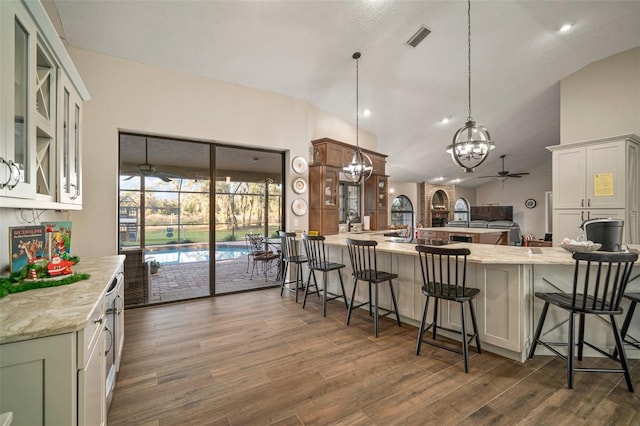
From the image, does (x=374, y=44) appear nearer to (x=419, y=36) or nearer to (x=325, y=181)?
(x=419, y=36)

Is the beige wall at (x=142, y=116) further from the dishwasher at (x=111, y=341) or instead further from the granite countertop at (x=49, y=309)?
the granite countertop at (x=49, y=309)

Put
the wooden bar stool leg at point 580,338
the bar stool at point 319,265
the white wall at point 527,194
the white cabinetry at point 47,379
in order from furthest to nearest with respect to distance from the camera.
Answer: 1. the white wall at point 527,194
2. the bar stool at point 319,265
3. the wooden bar stool leg at point 580,338
4. the white cabinetry at point 47,379

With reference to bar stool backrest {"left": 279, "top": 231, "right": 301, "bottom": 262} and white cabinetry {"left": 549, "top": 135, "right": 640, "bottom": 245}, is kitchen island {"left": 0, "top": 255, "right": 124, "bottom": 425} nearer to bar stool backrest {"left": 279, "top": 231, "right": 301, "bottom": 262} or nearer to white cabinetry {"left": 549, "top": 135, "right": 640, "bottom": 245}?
bar stool backrest {"left": 279, "top": 231, "right": 301, "bottom": 262}

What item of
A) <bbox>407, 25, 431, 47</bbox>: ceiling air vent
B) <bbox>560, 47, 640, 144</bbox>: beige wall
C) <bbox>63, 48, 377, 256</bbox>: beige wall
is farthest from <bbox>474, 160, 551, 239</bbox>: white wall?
<bbox>63, 48, 377, 256</bbox>: beige wall

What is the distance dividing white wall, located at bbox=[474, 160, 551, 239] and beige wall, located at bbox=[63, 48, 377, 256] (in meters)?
12.1

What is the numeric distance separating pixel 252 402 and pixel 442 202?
12.7 m

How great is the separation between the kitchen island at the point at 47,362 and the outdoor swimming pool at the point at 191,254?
11.4 feet

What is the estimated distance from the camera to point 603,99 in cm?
456

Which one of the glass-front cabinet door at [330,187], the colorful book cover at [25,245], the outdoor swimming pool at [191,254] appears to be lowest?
the outdoor swimming pool at [191,254]

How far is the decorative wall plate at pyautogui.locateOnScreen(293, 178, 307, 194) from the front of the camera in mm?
5133

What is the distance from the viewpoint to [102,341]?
1509 millimetres

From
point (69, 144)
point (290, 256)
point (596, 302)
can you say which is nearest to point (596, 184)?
point (596, 302)

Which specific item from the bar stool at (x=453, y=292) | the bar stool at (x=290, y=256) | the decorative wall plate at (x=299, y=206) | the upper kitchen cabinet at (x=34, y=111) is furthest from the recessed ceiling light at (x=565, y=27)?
Answer: the upper kitchen cabinet at (x=34, y=111)

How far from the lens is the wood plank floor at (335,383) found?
1.81 m
